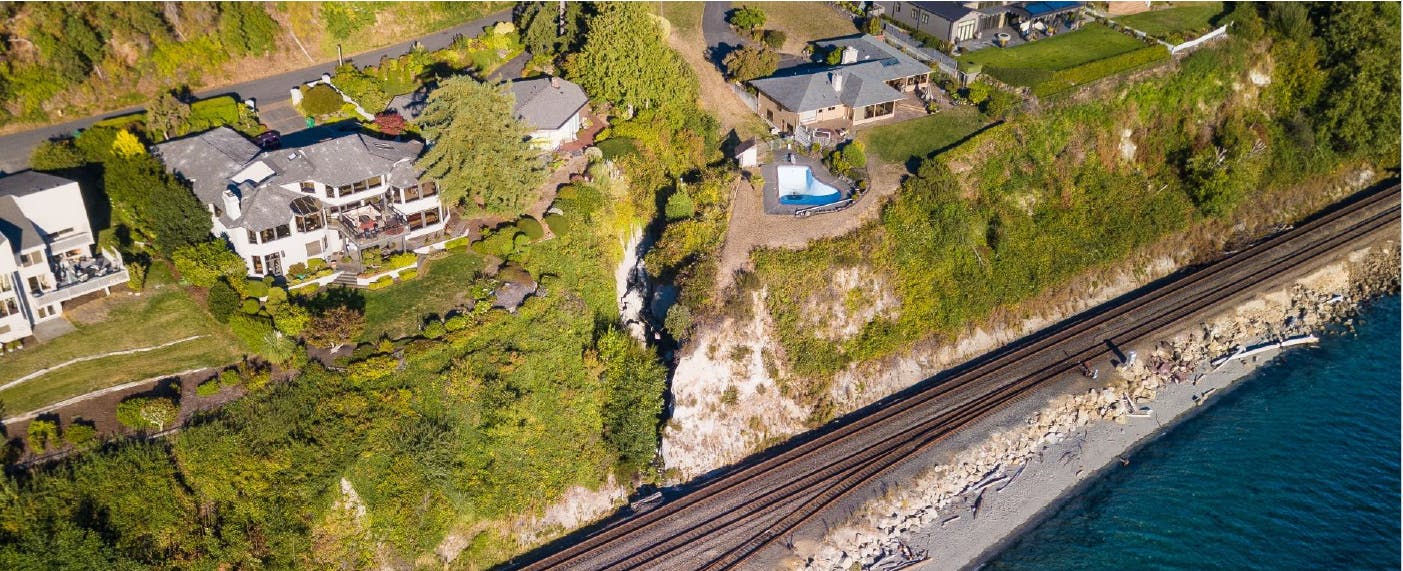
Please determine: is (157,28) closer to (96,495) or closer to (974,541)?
(96,495)

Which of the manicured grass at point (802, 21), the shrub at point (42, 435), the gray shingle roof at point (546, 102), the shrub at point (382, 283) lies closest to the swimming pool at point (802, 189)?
the gray shingle roof at point (546, 102)

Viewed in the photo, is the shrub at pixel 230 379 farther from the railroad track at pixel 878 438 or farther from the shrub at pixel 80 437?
the railroad track at pixel 878 438

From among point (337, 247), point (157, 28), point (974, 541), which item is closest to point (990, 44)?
point (974, 541)

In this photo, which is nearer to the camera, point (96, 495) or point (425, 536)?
point (96, 495)

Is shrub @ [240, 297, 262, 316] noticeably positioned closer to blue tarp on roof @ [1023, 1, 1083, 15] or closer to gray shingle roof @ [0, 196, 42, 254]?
gray shingle roof @ [0, 196, 42, 254]

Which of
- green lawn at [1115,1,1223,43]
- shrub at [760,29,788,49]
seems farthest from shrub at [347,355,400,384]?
green lawn at [1115,1,1223,43]

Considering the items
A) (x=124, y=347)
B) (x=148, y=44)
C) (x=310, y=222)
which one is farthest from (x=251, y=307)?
(x=148, y=44)

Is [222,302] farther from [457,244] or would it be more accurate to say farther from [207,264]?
[457,244]
